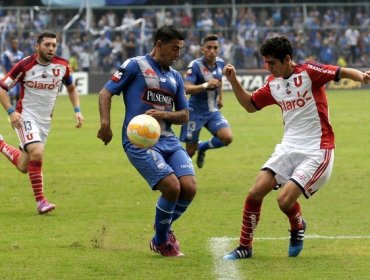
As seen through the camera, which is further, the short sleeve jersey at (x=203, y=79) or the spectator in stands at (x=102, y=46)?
the spectator in stands at (x=102, y=46)

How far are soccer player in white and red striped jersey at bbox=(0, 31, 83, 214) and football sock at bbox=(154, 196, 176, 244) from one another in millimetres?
3774

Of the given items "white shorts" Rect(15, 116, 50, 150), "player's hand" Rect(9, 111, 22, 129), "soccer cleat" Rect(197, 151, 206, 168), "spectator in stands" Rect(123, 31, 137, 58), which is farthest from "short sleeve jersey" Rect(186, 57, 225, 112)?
"spectator in stands" Rect(123, 31, 137, 58)

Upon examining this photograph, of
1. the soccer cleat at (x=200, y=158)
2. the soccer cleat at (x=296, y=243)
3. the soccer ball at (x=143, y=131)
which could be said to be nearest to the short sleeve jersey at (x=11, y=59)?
the soccer cleat at (x=200, y=158)

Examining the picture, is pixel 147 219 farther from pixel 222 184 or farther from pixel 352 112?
pixel 352 112

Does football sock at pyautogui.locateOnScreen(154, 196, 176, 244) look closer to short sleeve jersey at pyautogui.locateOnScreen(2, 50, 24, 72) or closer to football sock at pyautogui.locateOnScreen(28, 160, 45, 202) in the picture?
football sock at pyautogui.locateOnScreen(28, 160, 45, 202)

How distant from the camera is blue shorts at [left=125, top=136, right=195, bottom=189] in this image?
1006cm

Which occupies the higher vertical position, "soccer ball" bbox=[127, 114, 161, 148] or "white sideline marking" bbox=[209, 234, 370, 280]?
"soccer ball" bbox=[127, 114, 161, 148]

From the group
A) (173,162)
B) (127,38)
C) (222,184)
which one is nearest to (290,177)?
(173,162)

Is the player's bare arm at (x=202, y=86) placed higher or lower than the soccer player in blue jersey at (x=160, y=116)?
lower

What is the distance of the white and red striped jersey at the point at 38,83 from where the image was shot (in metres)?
14.0

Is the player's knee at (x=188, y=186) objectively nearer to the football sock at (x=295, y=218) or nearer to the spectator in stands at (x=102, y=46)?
the football sock at (x=295, y=218)

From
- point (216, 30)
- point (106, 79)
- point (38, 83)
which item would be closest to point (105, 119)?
point (38, 83)

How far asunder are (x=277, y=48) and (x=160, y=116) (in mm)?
1326

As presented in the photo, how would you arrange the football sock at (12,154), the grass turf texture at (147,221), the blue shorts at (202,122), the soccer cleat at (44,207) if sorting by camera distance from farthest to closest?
1. the blue shorts at (202,122)
2. the football sock at (12,154)
3. the soccer cleat at (44,207)
4. the grass turf texture at (147,221)
